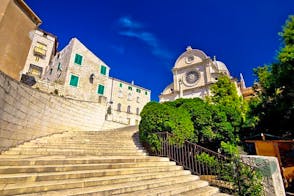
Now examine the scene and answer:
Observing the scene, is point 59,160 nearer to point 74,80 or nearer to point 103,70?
point 74,80

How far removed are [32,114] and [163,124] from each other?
5.66 meters

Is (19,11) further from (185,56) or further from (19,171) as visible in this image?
(185,56)

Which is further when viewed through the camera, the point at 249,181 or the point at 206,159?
the point at 206,159

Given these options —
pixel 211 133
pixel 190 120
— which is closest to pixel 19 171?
pixel 190 120

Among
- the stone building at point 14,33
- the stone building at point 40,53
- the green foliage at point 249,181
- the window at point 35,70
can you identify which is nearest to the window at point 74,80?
the stone building at point 40,53

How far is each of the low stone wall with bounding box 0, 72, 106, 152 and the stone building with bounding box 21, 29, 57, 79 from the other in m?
14.4

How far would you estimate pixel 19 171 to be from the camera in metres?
3.13

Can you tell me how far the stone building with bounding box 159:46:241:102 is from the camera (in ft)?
89.9

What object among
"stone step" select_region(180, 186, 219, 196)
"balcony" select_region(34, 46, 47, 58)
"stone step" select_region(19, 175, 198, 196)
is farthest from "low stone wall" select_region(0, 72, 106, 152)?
"balcony" select_region(34, 46, 47, 58)

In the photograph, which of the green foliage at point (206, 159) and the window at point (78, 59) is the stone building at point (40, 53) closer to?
the window at point (78, 59)

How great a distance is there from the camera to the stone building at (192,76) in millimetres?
27400

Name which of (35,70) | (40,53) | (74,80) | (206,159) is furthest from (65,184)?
(40,53)

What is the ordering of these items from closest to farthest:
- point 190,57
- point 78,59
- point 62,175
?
1. point 62,175
2. point 78,59
3. point 190,57

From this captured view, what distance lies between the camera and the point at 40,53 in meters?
22.6
